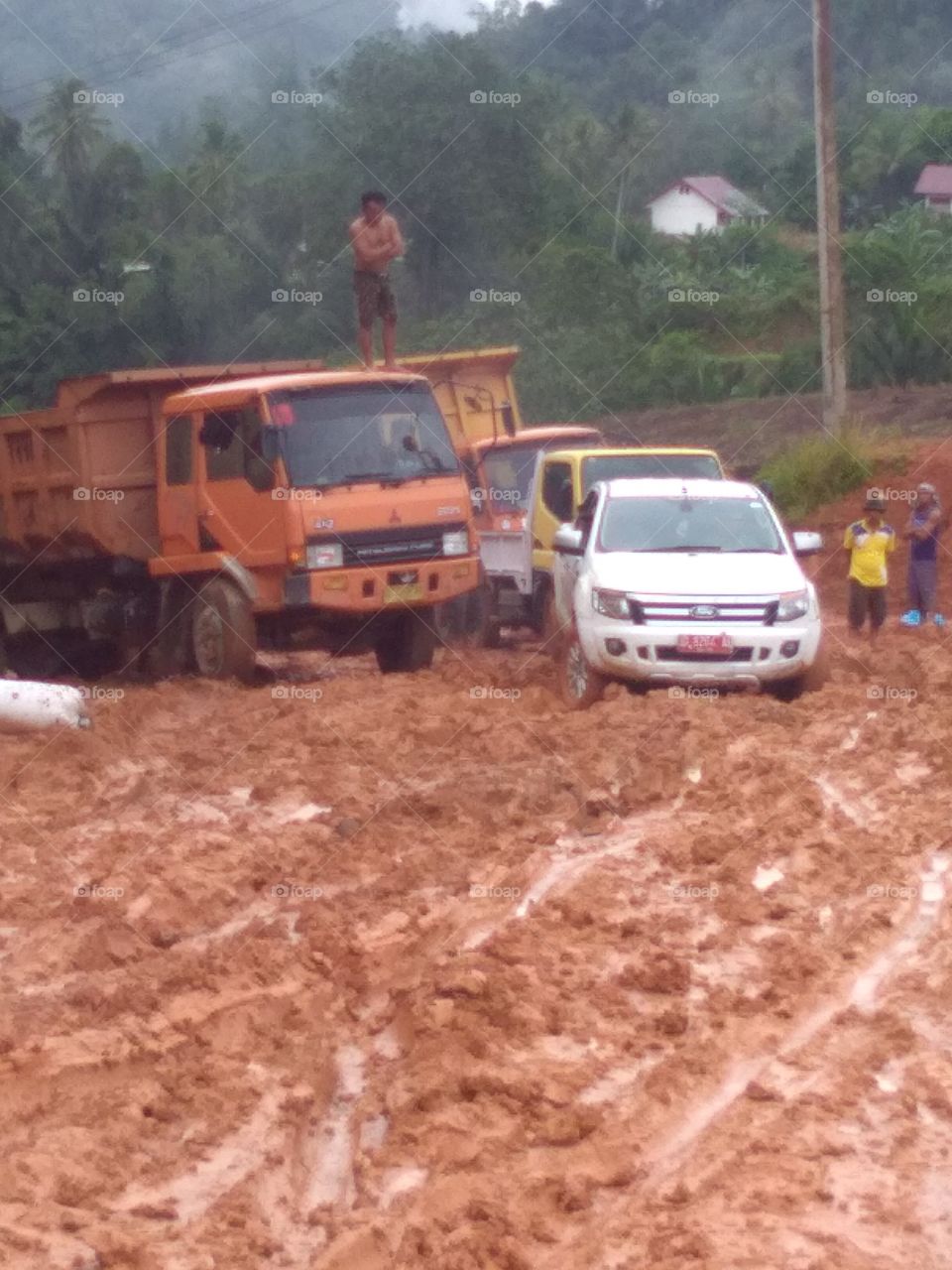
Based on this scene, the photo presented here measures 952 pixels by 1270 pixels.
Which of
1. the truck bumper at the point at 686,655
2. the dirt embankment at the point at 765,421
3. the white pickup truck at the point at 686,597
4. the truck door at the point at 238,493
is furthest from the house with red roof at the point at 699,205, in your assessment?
the truck bumper at the point at 686,655

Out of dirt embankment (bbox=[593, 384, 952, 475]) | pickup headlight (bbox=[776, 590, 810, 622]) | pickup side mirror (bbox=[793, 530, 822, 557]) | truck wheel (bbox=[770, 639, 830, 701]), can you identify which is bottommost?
dirt embankment (bbox=[593, 384, 952, 475])

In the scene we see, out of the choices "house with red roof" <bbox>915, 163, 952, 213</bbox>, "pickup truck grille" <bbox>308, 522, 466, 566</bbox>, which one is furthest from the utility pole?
"house with red roof" <bbox>915, 163, 952, 213</bbox>

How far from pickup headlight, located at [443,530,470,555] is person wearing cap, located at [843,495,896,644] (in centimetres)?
459

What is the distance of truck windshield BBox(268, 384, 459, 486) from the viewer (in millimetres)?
14544

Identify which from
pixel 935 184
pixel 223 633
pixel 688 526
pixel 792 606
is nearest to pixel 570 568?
pixel 688 526

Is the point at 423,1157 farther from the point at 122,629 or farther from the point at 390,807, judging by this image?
the point at 122,629

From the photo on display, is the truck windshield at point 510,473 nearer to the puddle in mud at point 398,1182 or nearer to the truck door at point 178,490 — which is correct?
the truck door at point 178,490

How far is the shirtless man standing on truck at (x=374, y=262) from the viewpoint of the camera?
1648 cm

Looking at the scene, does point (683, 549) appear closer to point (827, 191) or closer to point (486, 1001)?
point (486, 1001)

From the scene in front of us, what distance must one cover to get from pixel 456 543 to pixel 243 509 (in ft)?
5.35

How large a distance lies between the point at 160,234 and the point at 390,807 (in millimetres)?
33017

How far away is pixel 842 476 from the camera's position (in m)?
28.0

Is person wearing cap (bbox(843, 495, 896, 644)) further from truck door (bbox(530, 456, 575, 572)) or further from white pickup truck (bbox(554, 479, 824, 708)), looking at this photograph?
white pickup truck (bbox(554, 479, 824, 708))

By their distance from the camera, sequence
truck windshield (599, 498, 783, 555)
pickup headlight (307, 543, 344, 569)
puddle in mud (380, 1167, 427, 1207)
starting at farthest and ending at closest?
pickup headlight (307, 543, 344, 569), truck windshield (599, 498, 783, 555), puddle in mud (380, 1167, 427, 1207)
